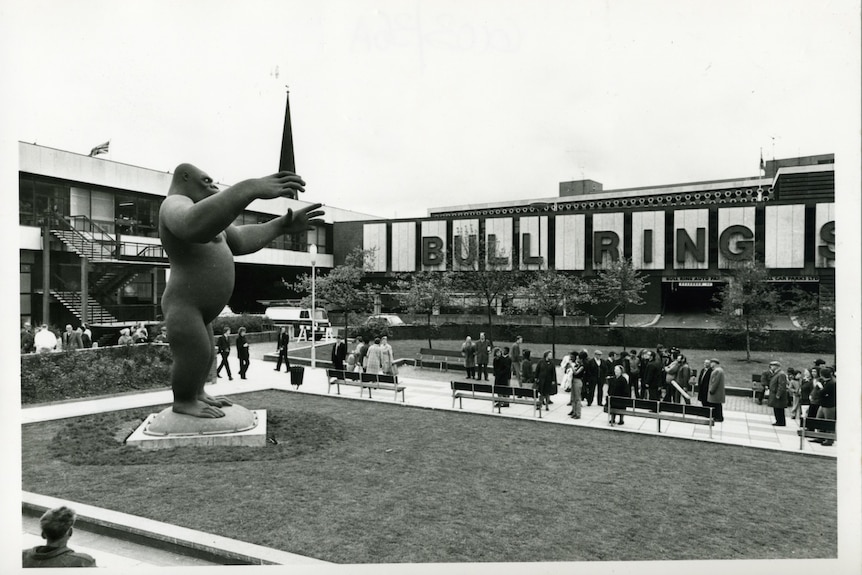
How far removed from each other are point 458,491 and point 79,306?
924 inches

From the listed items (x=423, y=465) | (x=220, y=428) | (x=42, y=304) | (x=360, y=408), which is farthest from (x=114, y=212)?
(x=423, y=465)

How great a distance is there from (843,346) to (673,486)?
120 inches

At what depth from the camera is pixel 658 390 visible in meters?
14.4

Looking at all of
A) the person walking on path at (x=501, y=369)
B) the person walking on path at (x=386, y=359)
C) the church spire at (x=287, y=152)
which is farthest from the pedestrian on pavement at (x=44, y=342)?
the person walking on path at (x=501, y=369)

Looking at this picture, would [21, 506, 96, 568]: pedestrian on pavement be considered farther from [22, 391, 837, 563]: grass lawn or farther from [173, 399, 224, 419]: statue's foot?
[173, 399, 224, 419]: statue's foot

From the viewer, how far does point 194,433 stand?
32.2ft

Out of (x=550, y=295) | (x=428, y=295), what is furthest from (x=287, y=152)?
(x=428, y=295)

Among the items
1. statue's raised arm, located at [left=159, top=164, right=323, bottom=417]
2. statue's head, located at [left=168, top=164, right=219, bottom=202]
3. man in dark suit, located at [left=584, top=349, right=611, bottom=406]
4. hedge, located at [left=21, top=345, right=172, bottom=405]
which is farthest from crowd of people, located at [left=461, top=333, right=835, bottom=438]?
hedge, located at [left=21, top=345, right=172, bottom=405]

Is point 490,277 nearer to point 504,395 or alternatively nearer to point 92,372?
point 504,395

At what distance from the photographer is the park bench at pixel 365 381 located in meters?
15.4

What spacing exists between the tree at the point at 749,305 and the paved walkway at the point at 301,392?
8.46m

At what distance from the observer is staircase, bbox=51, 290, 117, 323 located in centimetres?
2542

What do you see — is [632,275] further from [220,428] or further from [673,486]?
[220,428]

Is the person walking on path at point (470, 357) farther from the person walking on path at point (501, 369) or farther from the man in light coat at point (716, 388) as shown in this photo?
the man in light coat at point (716, 388)
